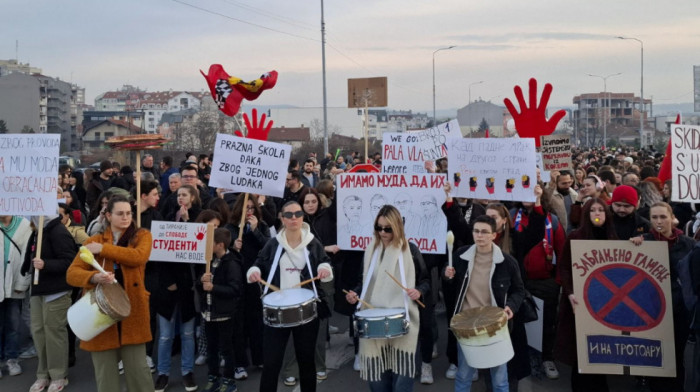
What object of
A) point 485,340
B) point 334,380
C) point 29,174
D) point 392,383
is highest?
point 29,174

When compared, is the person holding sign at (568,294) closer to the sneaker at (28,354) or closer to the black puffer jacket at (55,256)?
the black puffer jacket at (55,256)

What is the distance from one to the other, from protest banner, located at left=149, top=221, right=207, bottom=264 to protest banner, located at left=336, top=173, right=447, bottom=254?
143cm

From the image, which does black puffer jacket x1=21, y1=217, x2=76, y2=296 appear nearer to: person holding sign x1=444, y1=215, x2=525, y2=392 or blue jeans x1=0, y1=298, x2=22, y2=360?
blue jeans x1=0, y1=298, x2=22, y2=360

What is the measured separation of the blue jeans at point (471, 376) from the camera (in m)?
5.58

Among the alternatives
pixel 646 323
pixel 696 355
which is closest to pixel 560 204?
pixel 646 323

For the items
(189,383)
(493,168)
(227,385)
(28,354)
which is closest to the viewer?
(227,385)

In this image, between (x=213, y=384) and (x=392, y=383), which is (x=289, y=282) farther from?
(x=213, y=384)

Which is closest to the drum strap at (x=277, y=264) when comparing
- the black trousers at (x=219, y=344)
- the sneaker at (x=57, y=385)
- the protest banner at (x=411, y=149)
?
the black trousers at (x=219, y=344)

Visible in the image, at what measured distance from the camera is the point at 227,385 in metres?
6.68

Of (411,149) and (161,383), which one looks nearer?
(161,383)

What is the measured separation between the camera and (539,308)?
682cm

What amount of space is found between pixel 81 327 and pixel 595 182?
19.4ft

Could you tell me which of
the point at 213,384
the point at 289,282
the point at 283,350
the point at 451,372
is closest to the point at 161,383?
the point at 213,384

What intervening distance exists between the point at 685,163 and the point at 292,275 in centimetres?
396
